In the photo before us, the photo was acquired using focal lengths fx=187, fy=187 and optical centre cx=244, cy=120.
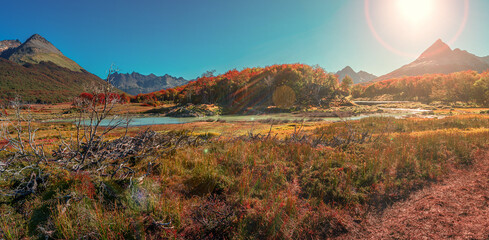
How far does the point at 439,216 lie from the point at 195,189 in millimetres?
6746

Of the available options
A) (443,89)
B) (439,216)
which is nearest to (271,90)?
(443,89)

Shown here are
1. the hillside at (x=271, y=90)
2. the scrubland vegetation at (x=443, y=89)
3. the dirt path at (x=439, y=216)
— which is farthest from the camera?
the hillside at (x=271, y=90)

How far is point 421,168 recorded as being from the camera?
771 cm

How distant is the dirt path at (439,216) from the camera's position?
14.6 feet

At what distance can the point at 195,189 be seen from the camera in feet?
18.0

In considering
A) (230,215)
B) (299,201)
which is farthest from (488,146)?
(230,215)

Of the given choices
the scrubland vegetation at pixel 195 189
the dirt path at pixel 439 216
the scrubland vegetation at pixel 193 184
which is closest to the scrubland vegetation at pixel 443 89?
the dirt path at pixel 439 216

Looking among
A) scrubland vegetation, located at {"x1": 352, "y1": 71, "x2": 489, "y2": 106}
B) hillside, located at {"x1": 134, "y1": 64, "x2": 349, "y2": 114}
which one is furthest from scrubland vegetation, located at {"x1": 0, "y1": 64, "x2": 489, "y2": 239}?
scrubland vegetation, located at {"x1": 352, "y1": 71, "x2": 489, "y2": 106}

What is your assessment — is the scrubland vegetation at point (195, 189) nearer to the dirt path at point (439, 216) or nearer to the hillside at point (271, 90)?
the dirt path at point (439, 216)

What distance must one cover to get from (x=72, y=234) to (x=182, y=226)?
191 centimetres

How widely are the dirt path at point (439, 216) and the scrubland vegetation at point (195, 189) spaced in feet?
1.09

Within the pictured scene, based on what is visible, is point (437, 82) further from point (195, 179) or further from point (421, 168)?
point (195, 179)

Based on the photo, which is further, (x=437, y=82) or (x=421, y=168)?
(x=437, y=82)

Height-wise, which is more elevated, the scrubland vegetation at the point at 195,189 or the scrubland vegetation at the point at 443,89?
the scrubland vegetation at the point at 443,89
